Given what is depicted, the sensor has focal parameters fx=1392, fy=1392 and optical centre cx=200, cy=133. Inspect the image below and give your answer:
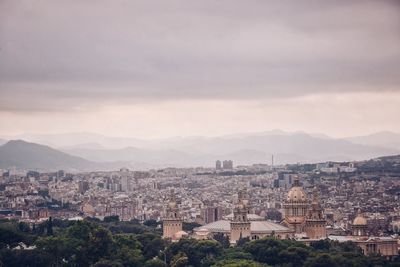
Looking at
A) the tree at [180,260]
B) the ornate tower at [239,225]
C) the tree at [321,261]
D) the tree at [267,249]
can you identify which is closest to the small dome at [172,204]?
the ornate tower at [239,225]

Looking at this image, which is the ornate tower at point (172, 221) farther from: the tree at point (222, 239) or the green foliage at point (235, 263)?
the green foliage at point (235, 263)

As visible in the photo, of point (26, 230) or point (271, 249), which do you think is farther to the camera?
point (26, 230)

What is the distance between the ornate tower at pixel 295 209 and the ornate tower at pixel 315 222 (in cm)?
100

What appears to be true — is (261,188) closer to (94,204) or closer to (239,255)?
(94,204)

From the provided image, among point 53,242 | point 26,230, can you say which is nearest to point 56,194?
point 26,230

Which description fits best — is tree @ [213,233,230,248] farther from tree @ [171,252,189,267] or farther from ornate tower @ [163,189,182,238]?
tree @ [171,252,189,267]

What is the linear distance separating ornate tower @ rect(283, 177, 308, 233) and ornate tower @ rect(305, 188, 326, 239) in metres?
1.00

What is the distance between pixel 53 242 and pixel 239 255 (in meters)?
10.7

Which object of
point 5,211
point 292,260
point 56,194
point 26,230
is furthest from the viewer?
point 56,194

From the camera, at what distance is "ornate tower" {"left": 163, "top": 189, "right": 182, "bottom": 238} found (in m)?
100

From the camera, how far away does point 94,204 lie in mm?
169625

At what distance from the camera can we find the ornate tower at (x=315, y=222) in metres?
100

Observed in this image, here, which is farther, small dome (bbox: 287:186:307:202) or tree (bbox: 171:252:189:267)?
small dome (bbox: 287:186:307:202)

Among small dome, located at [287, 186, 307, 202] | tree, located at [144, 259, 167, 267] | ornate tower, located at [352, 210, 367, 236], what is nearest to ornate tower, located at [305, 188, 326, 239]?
ornate tower, located at [352, 210, 367, 236]
